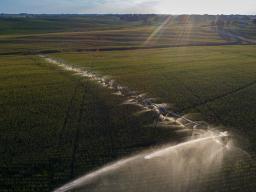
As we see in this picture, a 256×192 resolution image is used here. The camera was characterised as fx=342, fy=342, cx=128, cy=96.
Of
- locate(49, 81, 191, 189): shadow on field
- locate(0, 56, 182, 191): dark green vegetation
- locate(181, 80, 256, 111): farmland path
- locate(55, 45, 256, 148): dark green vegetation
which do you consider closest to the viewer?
locate(0, 56, 182, 191): dark green vegetation

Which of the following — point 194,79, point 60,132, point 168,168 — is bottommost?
point 194,79

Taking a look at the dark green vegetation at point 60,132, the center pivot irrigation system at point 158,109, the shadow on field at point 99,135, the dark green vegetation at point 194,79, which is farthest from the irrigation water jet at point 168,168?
the dark green vegetation at point 194,79

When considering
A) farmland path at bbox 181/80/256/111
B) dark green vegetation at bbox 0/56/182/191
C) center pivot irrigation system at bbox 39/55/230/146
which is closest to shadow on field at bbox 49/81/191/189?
dark green vegetation at bbox 0/56/182/191

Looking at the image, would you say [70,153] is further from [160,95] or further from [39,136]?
[160,95]

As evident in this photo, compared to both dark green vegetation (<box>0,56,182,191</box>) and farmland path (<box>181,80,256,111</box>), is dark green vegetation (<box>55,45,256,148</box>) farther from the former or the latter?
dark green vegetation (<box>0,56,182,191</box>)

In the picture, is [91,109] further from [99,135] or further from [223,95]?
[223,95]

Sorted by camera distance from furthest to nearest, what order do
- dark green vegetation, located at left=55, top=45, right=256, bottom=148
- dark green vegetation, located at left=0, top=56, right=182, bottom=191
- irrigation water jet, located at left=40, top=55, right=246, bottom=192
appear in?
dark green vegetation, located at left=55, top=45, right=256, bottom=148, dark green vegetation, located at left=0, top=56, right=182, bottom=191, irrigation water jet, located at left=40, top=55, right=246, bottom=192

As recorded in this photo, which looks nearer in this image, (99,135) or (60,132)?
(99,135)

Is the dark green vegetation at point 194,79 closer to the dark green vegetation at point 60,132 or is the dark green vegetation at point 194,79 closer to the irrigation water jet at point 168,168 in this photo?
the irrigation water jet at point 168,168

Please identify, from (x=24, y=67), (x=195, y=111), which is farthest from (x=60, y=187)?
(x=24, y=67)

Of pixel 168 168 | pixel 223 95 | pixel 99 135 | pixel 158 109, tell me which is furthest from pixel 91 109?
pixel 223 95

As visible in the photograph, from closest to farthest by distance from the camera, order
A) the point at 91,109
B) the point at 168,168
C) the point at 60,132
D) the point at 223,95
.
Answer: the point at 168,168 < the point at 60,132 < the point at 91,109 < the point at 223,95
